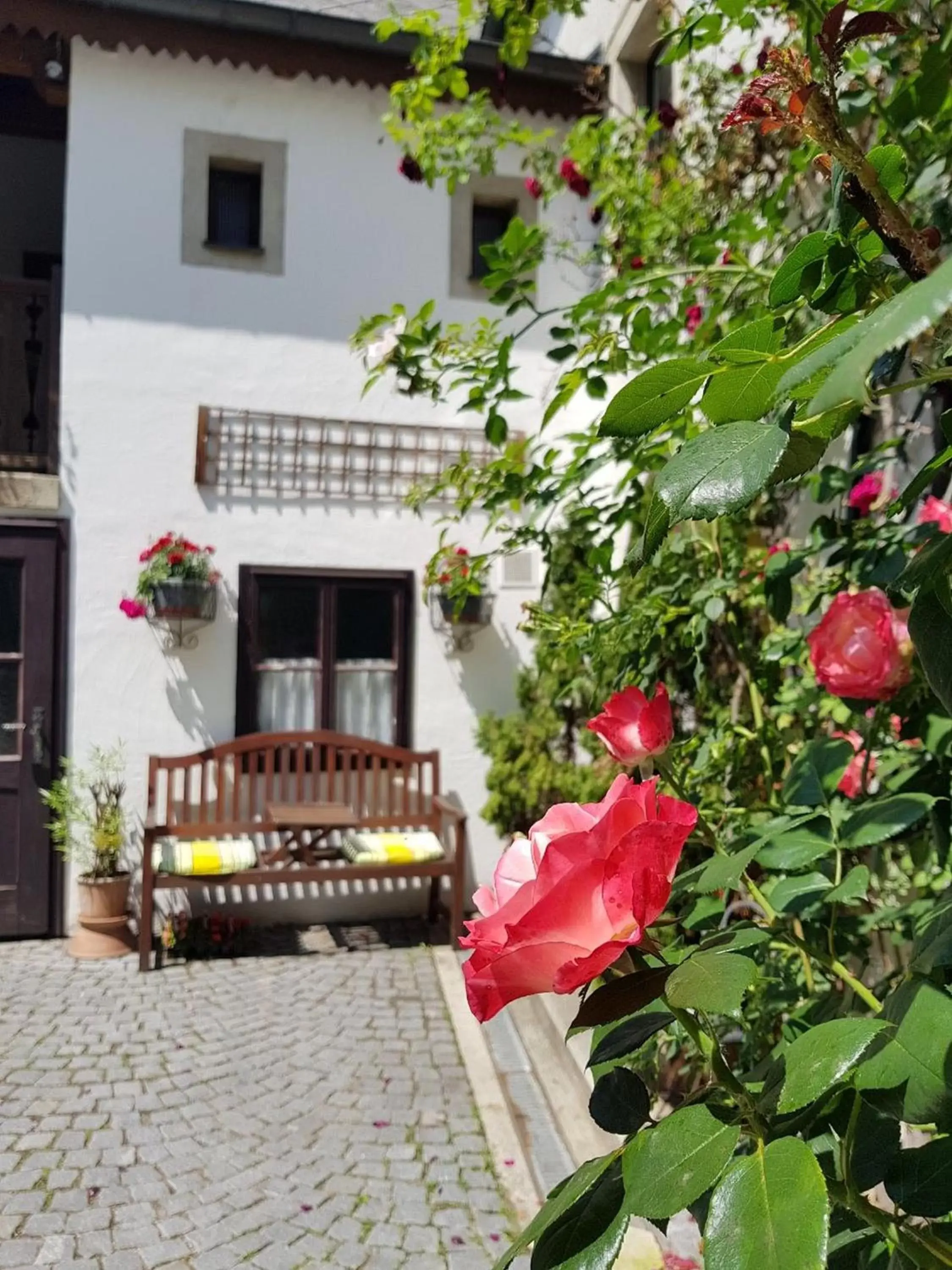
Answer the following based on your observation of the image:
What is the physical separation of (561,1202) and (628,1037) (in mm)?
144

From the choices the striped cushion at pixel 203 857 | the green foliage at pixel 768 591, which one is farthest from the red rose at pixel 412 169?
the striped cushion at pixel 203 857

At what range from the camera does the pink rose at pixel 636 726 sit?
919 millimetres

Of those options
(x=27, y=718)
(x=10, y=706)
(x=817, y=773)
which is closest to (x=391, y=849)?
(x=27, y=718)

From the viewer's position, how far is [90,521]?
208 inches

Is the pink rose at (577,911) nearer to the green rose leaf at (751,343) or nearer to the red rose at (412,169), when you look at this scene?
the green rose leaf at (751,343)

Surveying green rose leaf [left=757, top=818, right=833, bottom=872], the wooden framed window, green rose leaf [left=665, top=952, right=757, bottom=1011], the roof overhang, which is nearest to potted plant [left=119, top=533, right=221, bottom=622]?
the wooden framed window

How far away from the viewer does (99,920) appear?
5.03m

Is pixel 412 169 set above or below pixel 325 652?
above

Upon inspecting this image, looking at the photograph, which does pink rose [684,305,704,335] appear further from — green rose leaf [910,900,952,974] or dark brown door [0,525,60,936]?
dark brown door [0,525,60,936]

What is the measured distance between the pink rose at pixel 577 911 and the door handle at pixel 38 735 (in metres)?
5.32

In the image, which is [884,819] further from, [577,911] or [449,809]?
[449,809]

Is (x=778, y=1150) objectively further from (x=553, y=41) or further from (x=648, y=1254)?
(x=553, y=41)

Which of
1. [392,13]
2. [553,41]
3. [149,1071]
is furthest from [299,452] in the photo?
[553,41]

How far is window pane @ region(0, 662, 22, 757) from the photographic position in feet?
17.2
